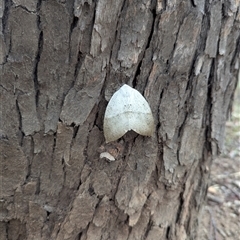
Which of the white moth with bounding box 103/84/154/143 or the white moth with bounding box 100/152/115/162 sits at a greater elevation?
the white moth with bounding box 103/84/154/143

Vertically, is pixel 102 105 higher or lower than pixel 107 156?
higher

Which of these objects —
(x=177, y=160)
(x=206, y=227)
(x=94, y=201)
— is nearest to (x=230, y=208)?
(x=206, y=227)

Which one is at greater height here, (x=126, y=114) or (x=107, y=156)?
(x=126, y=114)

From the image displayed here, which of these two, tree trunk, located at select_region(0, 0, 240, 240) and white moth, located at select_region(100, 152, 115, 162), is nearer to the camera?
tree trunk, located at select_region(0, 0, 240, 240)

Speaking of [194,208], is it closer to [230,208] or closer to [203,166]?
[203,166]
